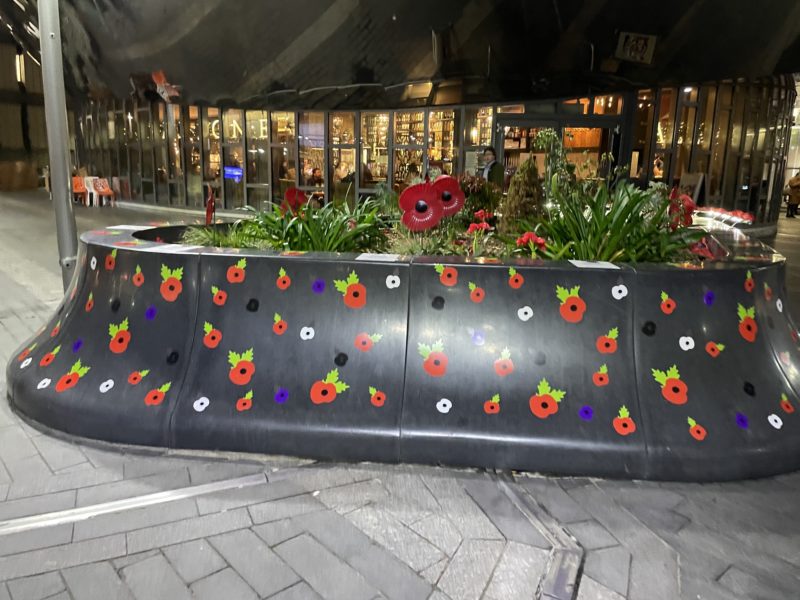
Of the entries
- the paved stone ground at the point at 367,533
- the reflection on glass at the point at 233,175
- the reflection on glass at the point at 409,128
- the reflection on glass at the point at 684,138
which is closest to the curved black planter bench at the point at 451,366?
the paved stone ground at the point at 367,533

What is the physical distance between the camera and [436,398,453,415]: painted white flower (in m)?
3.47

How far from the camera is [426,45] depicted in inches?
603

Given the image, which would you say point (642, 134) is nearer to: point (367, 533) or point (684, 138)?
point (684, 138)

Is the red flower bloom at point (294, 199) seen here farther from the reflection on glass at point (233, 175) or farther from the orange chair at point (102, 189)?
the orange chair at point (102, 189)

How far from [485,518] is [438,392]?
0.79m

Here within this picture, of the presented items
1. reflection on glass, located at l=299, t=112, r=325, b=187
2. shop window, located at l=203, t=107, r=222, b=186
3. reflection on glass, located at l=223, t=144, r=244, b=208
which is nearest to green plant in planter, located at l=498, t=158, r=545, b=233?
reflection on glass, located at l=299, t=112, r=325, b=187

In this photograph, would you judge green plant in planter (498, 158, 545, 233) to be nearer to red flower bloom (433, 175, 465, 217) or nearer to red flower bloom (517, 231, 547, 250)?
red flower bloom (433, 175, 465, 217)

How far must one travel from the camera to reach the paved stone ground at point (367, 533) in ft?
8.26

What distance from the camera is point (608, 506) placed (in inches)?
121

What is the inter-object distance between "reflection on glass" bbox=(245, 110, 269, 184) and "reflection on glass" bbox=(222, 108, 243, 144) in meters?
0.42

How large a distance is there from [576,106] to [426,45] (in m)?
4.08

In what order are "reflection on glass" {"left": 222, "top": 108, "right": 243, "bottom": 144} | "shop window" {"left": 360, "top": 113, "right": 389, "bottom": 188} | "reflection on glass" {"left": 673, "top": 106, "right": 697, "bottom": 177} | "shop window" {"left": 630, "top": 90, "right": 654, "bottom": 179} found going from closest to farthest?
"shop window" {"left": 630, "top": 90, "right": 654, "bottom": 179}
"reflection on glass" {"left": 673, "top": 106, "right": 697, "bottom": 177}
"shop window" {"left": 360, "top": 113, "right": 389, "bottom": 188}
"reflection on glass" {"left": 222, "top": 108, "right": 243, "bottom": 144}

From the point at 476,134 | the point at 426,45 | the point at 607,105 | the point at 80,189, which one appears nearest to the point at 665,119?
the point at 607,105

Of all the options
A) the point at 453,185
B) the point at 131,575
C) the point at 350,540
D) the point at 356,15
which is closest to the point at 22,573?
the point at 131,575
